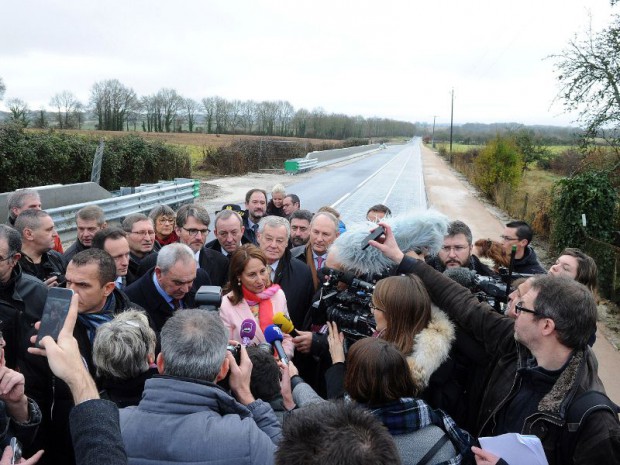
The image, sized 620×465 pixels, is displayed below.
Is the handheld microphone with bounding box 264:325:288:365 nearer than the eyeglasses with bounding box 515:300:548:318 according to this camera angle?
No

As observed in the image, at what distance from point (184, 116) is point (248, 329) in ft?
276

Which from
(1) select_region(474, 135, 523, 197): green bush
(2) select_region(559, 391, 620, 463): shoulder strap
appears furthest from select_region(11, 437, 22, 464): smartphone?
(1) select_region(474, 135, 523, 197): green bush

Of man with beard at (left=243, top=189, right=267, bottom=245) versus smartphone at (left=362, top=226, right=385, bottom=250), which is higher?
smartphone at (left=362, top=226, right=385, bottom=250)

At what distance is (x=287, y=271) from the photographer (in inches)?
182

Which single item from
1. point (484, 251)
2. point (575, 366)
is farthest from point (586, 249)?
point (575, 366)

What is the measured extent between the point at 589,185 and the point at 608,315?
4.40 m

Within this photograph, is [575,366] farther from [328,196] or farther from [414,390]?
[328,196]

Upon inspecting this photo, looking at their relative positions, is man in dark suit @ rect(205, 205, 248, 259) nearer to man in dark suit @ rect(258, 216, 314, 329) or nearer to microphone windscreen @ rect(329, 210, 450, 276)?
man in dark suit @ rect(258, 216, 314, 329)

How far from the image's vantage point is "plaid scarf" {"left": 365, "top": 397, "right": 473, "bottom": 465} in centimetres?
208

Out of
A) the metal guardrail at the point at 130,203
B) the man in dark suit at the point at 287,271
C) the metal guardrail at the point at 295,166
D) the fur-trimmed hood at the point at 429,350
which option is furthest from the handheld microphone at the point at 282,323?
the metal guardrail at the point at 295,166

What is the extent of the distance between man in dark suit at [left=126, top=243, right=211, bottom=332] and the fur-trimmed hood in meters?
2.01

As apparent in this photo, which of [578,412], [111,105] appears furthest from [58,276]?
[111,105]

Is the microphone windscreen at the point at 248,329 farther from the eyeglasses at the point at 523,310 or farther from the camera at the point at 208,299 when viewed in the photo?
the eyeglasses at the point at 523,310

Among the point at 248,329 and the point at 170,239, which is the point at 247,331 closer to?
the point at 248,329
